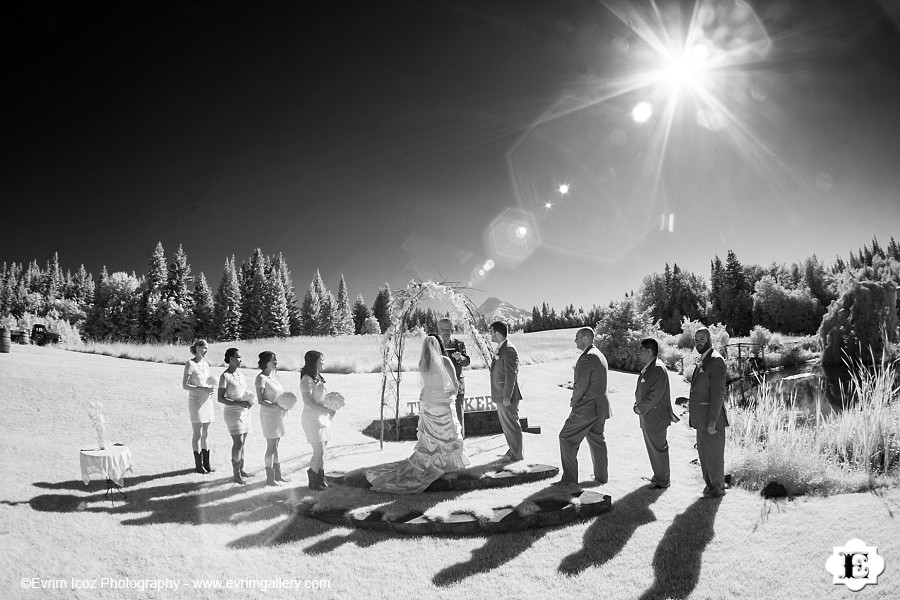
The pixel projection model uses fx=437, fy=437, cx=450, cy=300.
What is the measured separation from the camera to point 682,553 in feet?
16.5

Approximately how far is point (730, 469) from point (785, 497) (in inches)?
48.1

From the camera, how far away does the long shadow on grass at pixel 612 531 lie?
489cm

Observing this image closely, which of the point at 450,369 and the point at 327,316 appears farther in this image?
the point at 327,316

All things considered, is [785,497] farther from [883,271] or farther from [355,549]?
[883,271]

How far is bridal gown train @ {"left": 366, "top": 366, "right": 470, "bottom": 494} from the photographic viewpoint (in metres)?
7.46

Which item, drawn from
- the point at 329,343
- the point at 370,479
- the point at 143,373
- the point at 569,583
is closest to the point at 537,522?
the point at 569,583

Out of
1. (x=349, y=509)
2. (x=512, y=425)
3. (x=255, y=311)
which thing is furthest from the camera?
(x=255, y=311)

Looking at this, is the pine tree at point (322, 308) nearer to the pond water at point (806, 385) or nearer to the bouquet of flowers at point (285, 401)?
the pond water at point (806, 385)

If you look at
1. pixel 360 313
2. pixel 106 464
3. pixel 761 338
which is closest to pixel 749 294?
pixel 761 338

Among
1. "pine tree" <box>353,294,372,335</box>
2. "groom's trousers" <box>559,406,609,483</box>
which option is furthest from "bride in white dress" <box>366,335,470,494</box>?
"pine tree" <box>353,294,372,335</box>

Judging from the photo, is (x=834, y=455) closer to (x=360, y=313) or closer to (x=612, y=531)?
(x=612, y=531)

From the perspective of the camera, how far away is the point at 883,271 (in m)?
52.8

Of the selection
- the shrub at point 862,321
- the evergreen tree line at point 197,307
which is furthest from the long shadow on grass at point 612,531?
the evergreen tree line at point 197,307

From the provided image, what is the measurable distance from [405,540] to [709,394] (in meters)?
4.94
